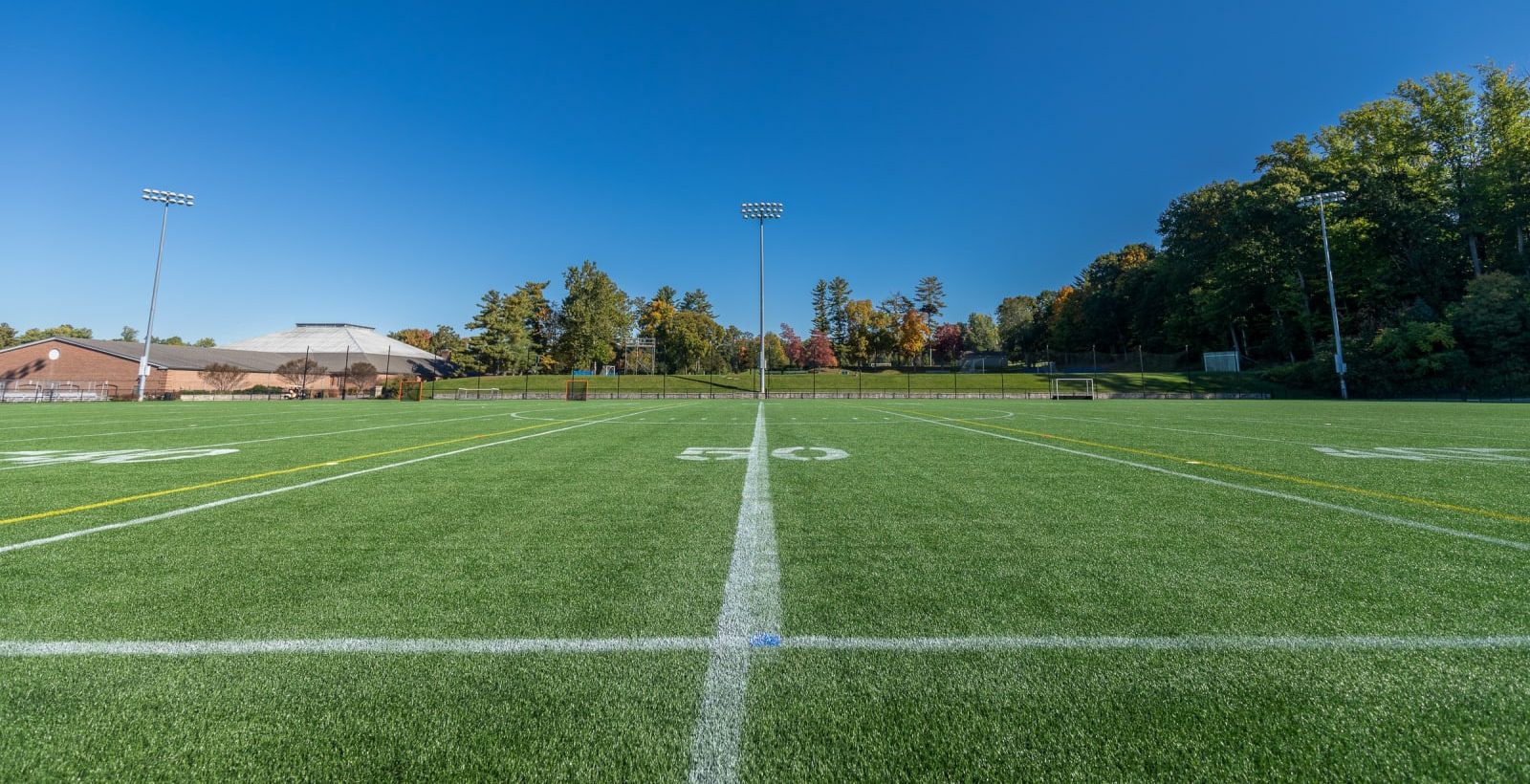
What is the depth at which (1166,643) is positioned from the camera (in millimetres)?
1756

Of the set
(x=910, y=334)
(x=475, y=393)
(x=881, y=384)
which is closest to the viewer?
(x=475, y=393)

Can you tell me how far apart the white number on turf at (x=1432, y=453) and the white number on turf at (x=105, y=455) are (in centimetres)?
1247

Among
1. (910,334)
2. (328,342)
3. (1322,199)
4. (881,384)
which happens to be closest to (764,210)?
(881,384)

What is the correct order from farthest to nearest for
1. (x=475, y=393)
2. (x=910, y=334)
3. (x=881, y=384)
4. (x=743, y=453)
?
1. (x=910, y=334)
2. (x=881, y=384)
3. (x=475, y=393)
4. (x=743, y=453)

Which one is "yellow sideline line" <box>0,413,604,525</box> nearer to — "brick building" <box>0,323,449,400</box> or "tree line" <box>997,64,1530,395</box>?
"tree line" <box>997,64,1530,395</box>

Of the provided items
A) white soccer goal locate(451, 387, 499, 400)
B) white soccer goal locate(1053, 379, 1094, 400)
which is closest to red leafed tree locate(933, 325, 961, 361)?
white soccer goal locate(1053, 379, 1094, 400)

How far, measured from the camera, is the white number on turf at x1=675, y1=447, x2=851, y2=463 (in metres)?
6.16

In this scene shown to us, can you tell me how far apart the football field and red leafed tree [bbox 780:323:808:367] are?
337 ft

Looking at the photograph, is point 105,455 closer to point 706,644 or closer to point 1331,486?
point 706,644

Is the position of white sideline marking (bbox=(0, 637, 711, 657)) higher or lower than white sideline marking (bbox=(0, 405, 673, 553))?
lower

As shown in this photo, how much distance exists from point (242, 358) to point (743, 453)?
232 ft

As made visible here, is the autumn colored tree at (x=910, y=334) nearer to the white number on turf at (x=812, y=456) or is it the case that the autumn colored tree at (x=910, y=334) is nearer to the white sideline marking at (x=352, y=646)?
the white number on turf at (x=812, y=456)

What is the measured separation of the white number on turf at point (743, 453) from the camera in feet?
20.2

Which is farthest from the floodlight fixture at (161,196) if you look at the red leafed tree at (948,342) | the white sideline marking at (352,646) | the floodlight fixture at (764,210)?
the red leafed tree at (948,342)
